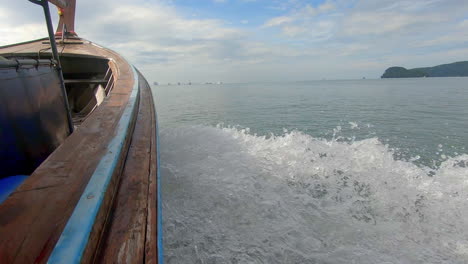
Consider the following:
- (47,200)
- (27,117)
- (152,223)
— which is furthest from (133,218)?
(27,117)

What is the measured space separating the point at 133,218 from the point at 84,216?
0.82 ft

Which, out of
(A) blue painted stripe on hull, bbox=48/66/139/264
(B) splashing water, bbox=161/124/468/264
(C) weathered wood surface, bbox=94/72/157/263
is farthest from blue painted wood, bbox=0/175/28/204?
(B) splashing water, bbox=161/124/468/264

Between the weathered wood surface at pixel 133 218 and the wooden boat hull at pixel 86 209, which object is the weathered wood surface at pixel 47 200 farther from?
the weathered wood surface at pixel 133 218

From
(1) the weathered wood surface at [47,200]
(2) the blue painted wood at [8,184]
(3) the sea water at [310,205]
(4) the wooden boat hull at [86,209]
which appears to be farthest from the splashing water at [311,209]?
(2) the blue painted wood at [8,184]

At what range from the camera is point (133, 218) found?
3.54 ft

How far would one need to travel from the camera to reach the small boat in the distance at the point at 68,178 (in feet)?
2.63

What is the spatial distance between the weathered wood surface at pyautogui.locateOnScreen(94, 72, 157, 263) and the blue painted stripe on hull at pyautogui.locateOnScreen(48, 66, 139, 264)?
124 millimetres

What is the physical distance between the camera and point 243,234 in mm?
2307

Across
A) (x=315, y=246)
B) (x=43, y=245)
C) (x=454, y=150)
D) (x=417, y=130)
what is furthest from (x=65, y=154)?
(x=417, y=130)

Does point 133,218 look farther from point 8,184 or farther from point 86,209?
point 8,184

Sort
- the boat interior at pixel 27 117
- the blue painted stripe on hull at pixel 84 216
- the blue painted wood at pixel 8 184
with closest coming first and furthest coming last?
the blue painted stripe on hull at pixel 84 216
the blue painted wood at pixel 8 184
the boat interior at pixel 27 117

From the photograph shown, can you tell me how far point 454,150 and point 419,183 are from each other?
11.0 ft

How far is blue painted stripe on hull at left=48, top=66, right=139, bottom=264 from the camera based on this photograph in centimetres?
71

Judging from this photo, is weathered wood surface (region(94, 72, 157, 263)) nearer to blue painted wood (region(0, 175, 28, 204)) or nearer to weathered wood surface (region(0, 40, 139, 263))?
weathered wood surface (region(0, 40, 139, 263))
